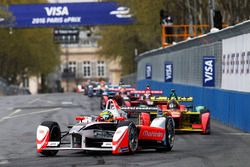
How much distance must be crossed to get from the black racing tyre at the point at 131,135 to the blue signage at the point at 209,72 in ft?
44.9

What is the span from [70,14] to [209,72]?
3625 centimetres

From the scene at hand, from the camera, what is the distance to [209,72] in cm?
3020

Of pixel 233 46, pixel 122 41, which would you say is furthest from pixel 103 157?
pixel 122 41

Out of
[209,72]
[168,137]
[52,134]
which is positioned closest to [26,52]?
[209,72]

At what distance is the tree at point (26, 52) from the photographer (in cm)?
9144

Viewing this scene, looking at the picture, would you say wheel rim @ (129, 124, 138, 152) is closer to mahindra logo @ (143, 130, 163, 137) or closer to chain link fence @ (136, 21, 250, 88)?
mahindra logo @ (143, 130, 163, 137)

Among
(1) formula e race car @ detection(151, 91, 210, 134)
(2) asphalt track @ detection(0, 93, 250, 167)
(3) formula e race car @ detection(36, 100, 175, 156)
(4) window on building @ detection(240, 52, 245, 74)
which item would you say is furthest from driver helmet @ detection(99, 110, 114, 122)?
(4) window on building @ detection(240, 52, 245, 74)

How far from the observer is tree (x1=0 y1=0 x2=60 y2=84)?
Result: 91438 mm

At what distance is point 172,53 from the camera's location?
44750 millimetres

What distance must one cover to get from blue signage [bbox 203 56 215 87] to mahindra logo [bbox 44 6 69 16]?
36029 mm

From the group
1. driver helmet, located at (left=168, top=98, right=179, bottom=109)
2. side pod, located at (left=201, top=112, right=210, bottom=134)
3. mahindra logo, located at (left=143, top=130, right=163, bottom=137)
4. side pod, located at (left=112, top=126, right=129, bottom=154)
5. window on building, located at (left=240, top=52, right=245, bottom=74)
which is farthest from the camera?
window on building, located at (left=240, top=52, right=245, bottom=74)

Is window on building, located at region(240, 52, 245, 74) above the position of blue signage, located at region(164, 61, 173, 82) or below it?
above

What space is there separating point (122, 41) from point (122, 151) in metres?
73.6

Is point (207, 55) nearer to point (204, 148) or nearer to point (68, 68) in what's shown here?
Result: point (204, 148)
